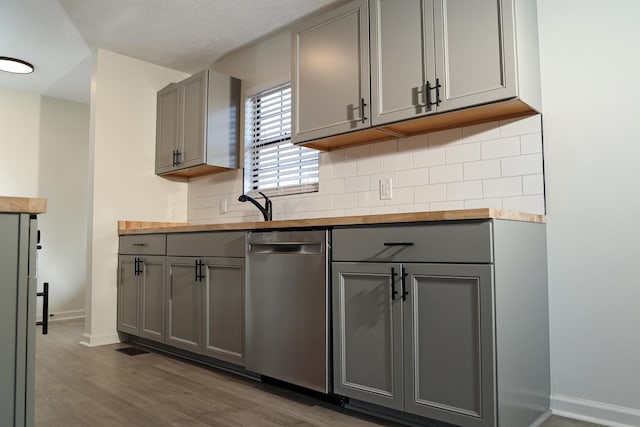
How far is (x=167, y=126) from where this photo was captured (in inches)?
161

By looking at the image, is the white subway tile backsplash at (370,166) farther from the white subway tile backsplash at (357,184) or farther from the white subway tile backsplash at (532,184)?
the white subway tile backsplash at (532,184)

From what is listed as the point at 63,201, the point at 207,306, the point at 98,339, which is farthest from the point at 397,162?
the point at 63,201

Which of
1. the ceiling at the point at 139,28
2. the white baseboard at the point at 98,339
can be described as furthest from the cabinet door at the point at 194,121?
the white baseboard at the point at 98,339

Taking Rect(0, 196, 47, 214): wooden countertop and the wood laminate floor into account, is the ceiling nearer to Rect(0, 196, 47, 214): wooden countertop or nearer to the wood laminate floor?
Rect(0, 196, 47, 214): wooden countertop

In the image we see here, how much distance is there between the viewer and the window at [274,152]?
11.1 feet

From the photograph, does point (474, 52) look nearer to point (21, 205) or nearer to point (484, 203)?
point (484, 203)

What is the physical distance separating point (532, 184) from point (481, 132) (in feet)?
1.25

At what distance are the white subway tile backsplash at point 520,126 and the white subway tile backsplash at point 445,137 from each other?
0.24m

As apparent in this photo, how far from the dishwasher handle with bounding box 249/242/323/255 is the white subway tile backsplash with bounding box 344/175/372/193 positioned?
0.75m

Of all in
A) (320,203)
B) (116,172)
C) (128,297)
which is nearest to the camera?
(320,203)

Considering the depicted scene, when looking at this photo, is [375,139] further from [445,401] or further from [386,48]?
[445,401]

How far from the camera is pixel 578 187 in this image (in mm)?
2170

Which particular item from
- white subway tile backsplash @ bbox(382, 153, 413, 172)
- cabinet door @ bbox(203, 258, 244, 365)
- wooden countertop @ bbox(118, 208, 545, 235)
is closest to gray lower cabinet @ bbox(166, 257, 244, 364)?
cabinet door @ bbox(203, 258, 244, 365)

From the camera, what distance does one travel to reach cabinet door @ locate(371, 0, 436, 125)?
2.33 metres
